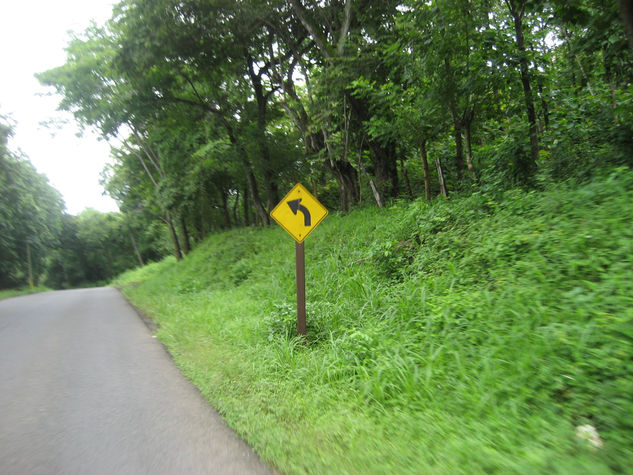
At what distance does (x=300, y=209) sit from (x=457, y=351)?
105 inches

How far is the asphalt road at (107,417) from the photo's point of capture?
115 inches

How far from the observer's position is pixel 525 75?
6.83 meters

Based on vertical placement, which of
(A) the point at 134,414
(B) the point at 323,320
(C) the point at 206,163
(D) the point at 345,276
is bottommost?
(A) the point at 134,414

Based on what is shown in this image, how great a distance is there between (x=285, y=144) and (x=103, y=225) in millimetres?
45039

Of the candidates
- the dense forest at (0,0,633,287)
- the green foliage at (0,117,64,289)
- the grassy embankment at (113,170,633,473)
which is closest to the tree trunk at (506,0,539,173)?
the dense forest at (0,0,633,287)

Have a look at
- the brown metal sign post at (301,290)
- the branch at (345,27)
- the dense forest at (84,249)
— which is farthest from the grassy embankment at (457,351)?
the dense forest at (84,249)

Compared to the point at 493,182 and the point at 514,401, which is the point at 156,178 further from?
the point at 514,401

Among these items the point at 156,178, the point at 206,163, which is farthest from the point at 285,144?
the point at 156,178

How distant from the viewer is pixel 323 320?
5543 mm

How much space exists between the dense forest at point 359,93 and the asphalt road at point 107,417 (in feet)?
20.2

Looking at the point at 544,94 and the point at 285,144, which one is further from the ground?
the point at 285,144

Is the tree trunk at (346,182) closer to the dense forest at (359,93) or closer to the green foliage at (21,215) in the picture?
the dense forest at (359,93)

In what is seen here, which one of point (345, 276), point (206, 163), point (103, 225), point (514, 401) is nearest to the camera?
point (514, 401)

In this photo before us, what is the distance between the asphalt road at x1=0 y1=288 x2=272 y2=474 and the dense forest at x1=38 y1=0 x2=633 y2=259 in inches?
243
